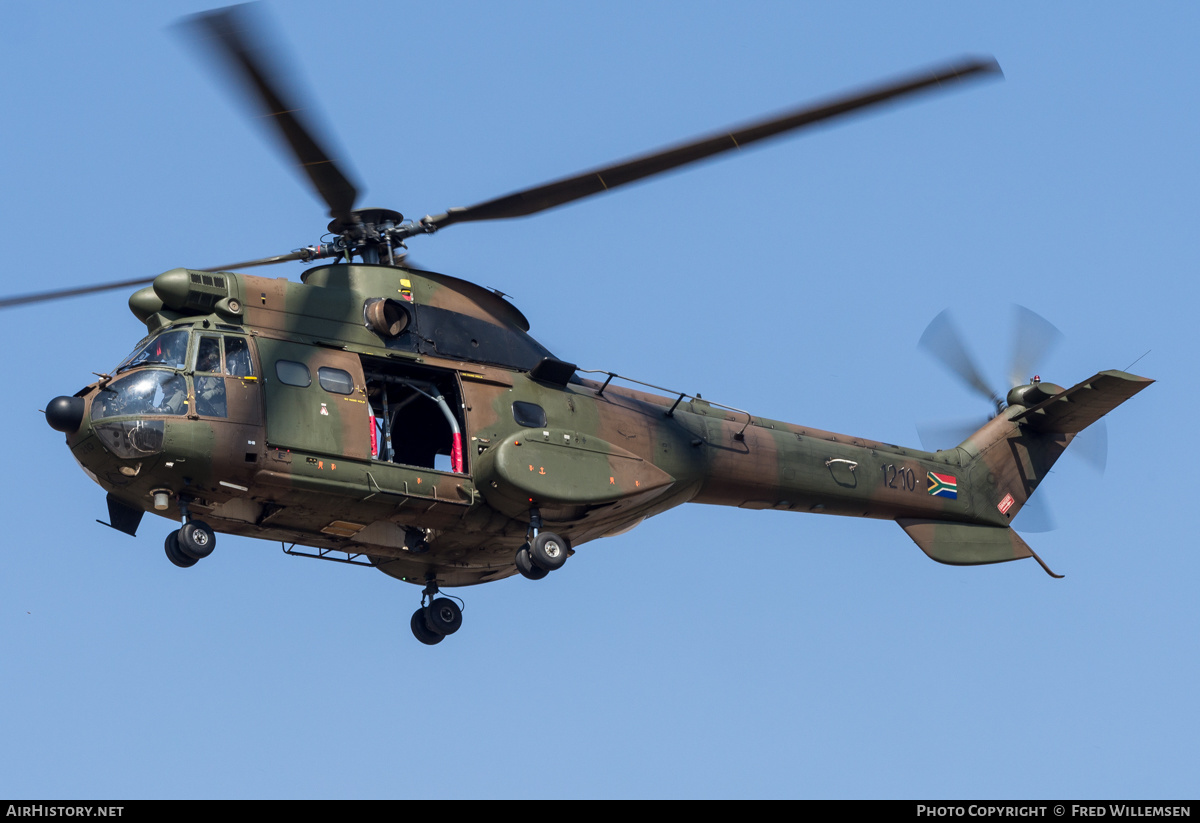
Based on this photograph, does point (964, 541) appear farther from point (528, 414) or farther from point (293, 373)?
point (293, 373)

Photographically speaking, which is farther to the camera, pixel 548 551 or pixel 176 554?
pixel 548 551

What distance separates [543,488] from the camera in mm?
21188

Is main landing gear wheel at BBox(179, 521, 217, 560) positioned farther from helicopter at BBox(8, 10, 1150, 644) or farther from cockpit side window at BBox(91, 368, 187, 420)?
cockpit side window at BBox(91, 368, 187, 420)

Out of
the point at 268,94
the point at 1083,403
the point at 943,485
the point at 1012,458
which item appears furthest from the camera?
the point at 1012,458

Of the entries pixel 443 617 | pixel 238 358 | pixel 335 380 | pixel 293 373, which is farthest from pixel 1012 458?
pixel 238 358

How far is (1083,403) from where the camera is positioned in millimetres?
27297

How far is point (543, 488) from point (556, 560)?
965 millimetres

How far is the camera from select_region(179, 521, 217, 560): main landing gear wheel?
63.8ft

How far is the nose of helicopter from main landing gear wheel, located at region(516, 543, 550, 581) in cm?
578

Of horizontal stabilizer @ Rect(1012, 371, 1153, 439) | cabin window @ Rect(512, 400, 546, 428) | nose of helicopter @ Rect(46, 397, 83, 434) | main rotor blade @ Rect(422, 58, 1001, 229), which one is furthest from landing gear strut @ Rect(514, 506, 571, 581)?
horizontal stabilizer @ Rect(1012, 371, 1153, 439)

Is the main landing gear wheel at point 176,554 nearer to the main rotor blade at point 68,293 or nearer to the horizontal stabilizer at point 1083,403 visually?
the main rotor blade at point 68,293

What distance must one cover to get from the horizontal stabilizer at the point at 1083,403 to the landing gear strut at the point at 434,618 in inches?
429

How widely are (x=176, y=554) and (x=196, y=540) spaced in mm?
302
